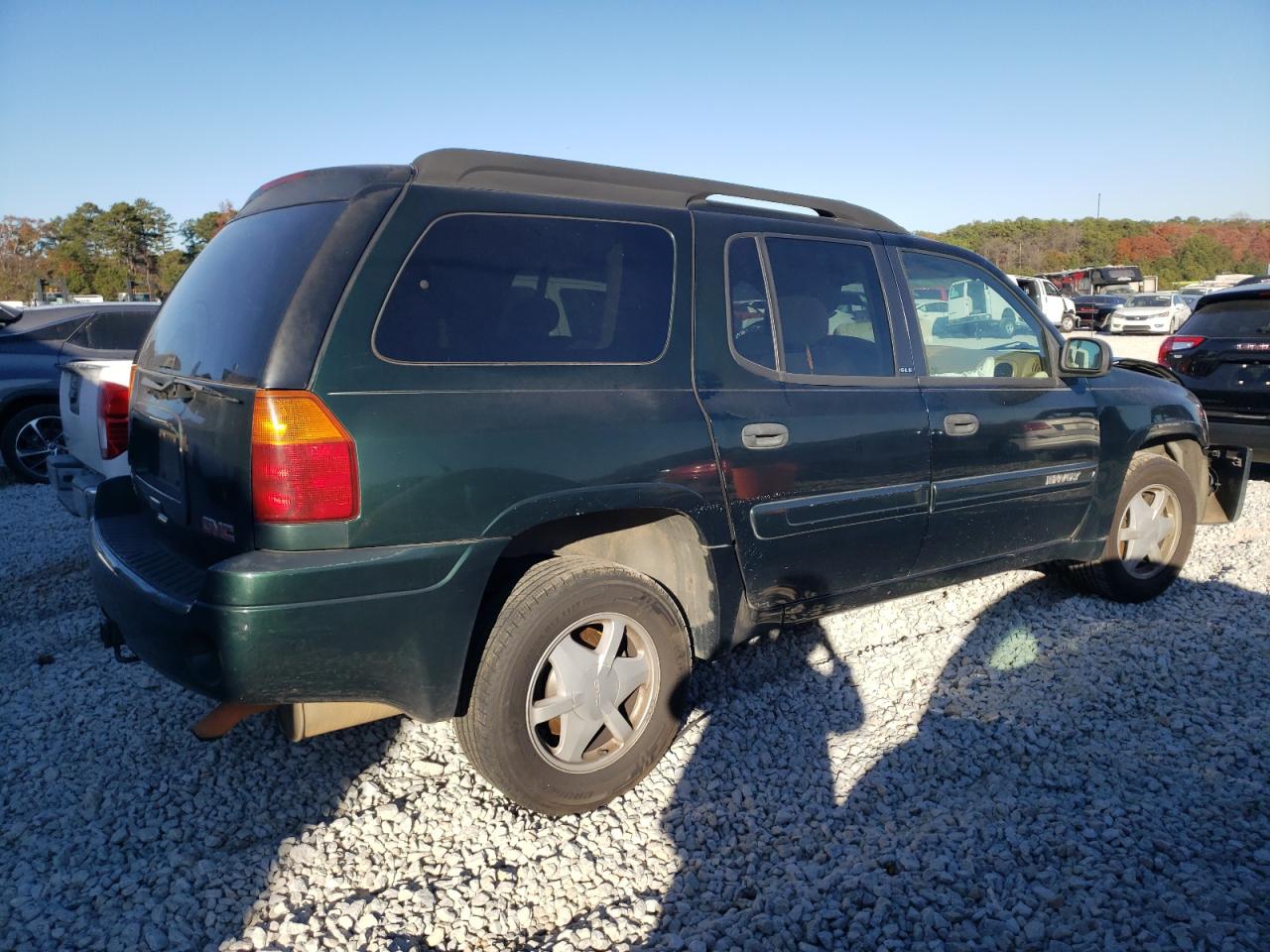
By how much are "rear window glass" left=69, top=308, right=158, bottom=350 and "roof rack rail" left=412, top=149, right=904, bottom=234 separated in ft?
22.8

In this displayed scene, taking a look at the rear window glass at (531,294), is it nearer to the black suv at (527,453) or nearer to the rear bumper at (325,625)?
the black suv at (527,453)

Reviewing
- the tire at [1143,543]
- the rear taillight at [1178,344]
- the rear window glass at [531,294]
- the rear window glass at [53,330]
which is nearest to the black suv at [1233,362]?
the rear taillight at [1178,344]

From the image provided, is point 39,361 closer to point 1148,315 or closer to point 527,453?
point 527,453

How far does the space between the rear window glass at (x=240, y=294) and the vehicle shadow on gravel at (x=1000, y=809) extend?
76.9 inches

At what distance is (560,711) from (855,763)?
1124 mm

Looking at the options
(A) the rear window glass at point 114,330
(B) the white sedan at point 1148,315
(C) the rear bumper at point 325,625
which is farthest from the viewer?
(B) the white sedan at point 1148,315

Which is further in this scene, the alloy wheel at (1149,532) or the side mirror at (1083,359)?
the alloy wheel at (1149,532)

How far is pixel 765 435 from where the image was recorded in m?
3.16

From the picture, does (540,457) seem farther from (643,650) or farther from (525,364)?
(643,650)

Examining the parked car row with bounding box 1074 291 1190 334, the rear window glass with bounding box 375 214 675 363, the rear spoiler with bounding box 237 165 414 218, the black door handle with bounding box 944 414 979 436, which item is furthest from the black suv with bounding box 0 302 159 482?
the parked car row with bounding box 1074 291 1190 334

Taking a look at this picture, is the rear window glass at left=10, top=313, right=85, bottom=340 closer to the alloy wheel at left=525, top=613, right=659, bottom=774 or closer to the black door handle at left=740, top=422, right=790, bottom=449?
the alloy wheel at left=525, top=613, right=659, bottom=774

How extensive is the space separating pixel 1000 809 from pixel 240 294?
2.84 meters

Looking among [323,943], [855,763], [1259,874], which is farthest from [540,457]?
[1259,874]

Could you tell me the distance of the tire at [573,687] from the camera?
2703 millimetres
